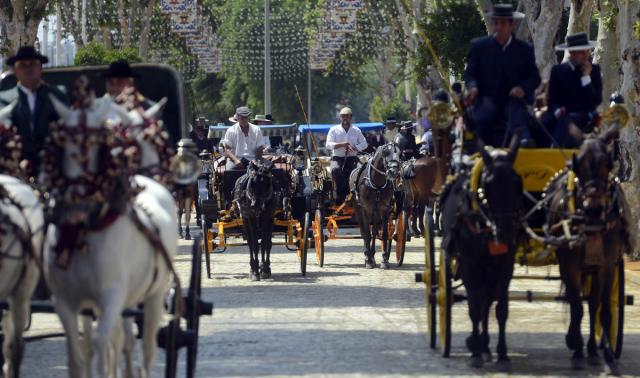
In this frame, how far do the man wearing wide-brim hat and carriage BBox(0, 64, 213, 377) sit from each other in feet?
10.2

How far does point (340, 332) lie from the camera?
15492mm

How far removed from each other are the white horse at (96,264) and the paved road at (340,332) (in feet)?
8.40

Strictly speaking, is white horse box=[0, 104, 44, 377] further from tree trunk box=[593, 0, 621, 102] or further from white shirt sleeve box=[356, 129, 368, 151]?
tree trunk box=[593, 0, 621, 102]

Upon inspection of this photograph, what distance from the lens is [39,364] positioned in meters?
13.5

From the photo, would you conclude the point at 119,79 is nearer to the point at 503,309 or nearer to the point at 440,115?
the point at 440,115

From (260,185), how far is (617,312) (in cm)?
872

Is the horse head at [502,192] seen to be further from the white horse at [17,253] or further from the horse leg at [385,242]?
the horse leg at [385,242]

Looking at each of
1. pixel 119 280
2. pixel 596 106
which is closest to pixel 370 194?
pixel 596 106

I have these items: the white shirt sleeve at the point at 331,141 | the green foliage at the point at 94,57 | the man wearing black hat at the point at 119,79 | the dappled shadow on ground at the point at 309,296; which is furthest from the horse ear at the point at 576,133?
the green foliage at the point at 94,57

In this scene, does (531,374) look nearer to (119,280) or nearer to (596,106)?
(596,106)

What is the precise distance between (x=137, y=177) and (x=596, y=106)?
435 cm

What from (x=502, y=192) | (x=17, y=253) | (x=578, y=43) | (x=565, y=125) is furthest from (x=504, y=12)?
(x=17, y=253)

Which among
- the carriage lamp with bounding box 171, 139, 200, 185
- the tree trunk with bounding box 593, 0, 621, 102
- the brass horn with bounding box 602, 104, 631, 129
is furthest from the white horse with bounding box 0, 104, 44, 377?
→ the tree trunk with bounding box 593, 0, 621, 102

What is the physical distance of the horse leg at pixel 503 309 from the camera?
12797 millimetres
